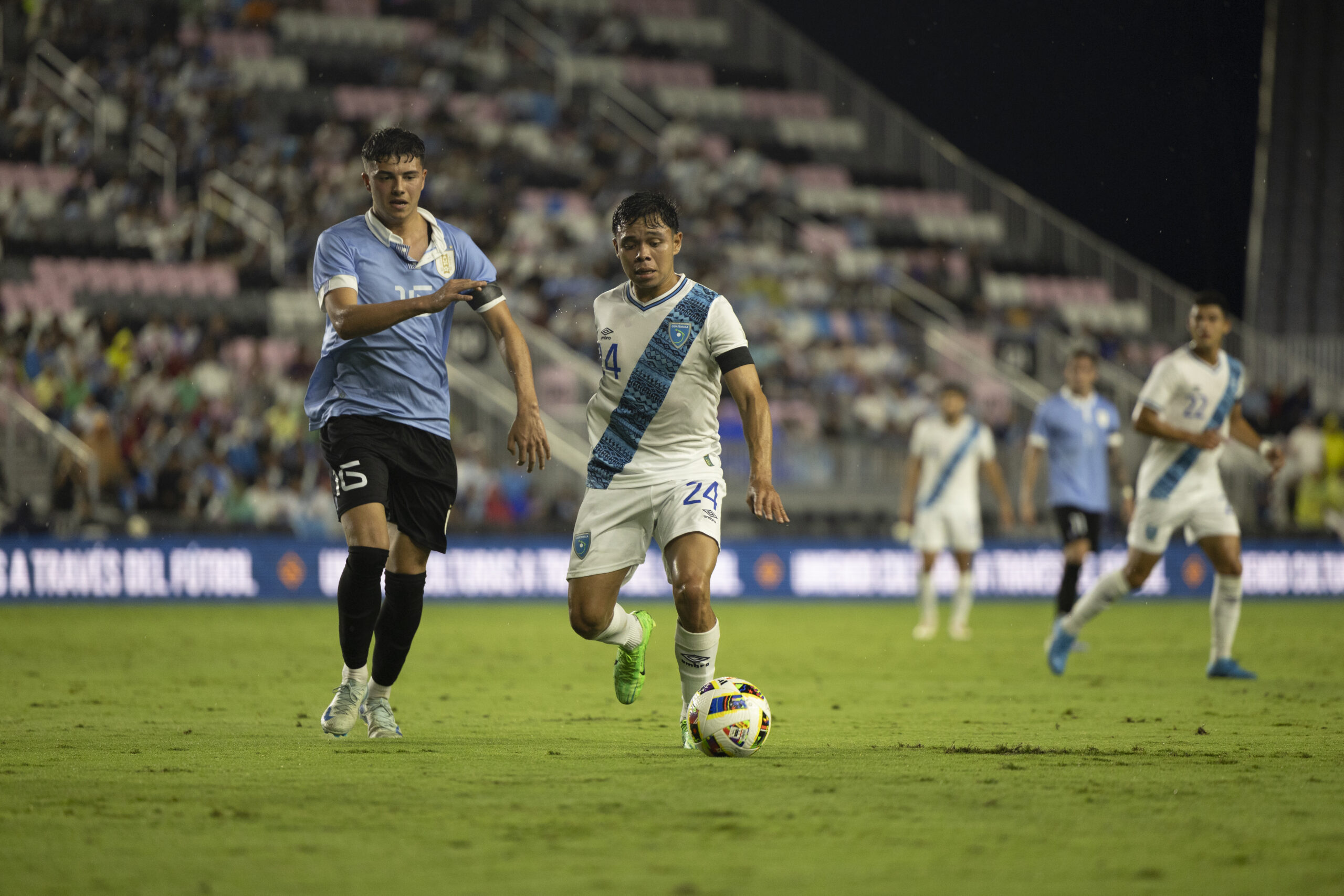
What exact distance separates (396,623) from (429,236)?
1.75 meters

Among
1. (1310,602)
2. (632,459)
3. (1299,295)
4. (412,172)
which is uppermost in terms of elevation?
(1299,295)

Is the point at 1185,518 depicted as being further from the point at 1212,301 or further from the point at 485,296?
the point at 485,296

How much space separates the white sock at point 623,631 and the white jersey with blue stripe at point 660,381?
604mm

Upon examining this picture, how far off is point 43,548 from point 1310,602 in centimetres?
1636

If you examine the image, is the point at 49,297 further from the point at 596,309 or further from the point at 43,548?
the point at 596,309

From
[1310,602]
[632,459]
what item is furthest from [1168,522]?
[1310,602]

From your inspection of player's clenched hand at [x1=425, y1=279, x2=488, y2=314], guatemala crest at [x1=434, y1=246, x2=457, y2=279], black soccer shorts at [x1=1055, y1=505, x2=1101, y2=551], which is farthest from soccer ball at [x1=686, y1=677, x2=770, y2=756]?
black soccer shorts at [x1=1055, y1=505, x2=1101, y2=551]

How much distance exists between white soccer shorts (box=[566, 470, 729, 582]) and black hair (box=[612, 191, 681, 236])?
1101 mm

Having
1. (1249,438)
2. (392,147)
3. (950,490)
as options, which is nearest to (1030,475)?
(950,490)

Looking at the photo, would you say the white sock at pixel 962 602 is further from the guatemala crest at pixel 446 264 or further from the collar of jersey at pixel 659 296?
the guatemala crest at pixel 446 264

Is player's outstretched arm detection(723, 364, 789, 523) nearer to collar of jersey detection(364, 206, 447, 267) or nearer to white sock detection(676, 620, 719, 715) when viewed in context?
white sock detection(676, 620, 719, 715)

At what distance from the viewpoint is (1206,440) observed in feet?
34.4

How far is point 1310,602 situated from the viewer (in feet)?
72.5

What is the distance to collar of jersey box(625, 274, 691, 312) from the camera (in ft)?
23.4
